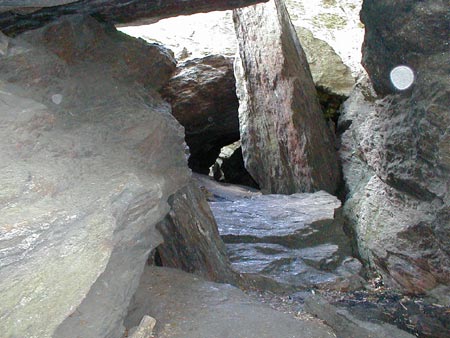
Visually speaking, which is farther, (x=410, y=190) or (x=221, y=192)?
(x=221, y=192)

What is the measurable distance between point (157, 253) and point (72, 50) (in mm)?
1549

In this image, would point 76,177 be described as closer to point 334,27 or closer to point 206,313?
point 206,313

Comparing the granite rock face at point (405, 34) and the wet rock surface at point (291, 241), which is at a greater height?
the granite rock face at point (405, 34)

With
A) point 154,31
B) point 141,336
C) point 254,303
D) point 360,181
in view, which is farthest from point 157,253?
point 154,31

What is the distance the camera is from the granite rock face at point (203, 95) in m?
8.57

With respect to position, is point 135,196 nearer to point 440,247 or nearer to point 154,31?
point 440,247

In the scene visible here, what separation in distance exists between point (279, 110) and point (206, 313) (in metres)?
4.25

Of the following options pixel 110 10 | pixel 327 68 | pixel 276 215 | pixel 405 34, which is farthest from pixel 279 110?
pixel 110 10

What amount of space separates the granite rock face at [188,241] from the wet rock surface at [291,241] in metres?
0.75

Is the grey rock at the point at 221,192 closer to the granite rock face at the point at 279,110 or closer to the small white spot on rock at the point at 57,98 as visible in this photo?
the granite rock face at the point at 279,110

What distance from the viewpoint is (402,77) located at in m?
4.04

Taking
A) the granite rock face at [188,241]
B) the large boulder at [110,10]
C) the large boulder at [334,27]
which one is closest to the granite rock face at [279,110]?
the large boulder at [334,27]

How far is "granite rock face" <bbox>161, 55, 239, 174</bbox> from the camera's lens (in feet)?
28.1

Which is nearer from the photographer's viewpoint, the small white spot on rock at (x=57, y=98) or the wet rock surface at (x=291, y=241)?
the small white spot on rock at (x=57, y=98)
